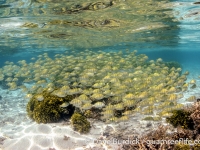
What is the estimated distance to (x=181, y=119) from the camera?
776 centimetres

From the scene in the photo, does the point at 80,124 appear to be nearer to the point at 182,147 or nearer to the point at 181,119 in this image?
the point at 181,119

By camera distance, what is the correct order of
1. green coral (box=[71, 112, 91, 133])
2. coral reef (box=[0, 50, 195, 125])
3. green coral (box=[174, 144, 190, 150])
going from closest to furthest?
1. green coral (box=[174, 144, 190, 150])
2. coral reef (box=[0, 50, 195, 125])
3. green coral (box=[71, 112, 91, 133])

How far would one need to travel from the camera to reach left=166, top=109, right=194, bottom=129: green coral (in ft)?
24.2

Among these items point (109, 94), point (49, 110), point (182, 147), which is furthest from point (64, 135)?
point (182, 147)

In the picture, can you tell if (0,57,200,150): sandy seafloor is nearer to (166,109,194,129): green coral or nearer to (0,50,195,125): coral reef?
(0,50,195,125): coral reef

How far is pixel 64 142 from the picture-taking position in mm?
7914

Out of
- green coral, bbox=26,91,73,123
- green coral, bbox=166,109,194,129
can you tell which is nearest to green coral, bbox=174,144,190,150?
green coral, bbox=166,109,194,129

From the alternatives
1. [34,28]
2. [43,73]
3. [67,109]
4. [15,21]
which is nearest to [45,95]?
[67,109]

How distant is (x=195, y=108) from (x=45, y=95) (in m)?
6.80

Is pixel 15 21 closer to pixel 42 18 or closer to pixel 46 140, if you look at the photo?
pixel 42 18

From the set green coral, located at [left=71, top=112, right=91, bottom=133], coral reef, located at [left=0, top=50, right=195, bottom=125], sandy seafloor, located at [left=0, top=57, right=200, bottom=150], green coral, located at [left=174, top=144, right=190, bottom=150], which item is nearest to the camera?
green coral, located at [left=174, top=144, right=190, bottom=150]

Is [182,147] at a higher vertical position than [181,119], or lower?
higher

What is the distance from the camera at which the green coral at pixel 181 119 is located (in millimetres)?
7384

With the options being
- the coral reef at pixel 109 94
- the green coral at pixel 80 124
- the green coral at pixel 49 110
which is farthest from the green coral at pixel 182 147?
the green coral at pixel 49 110
